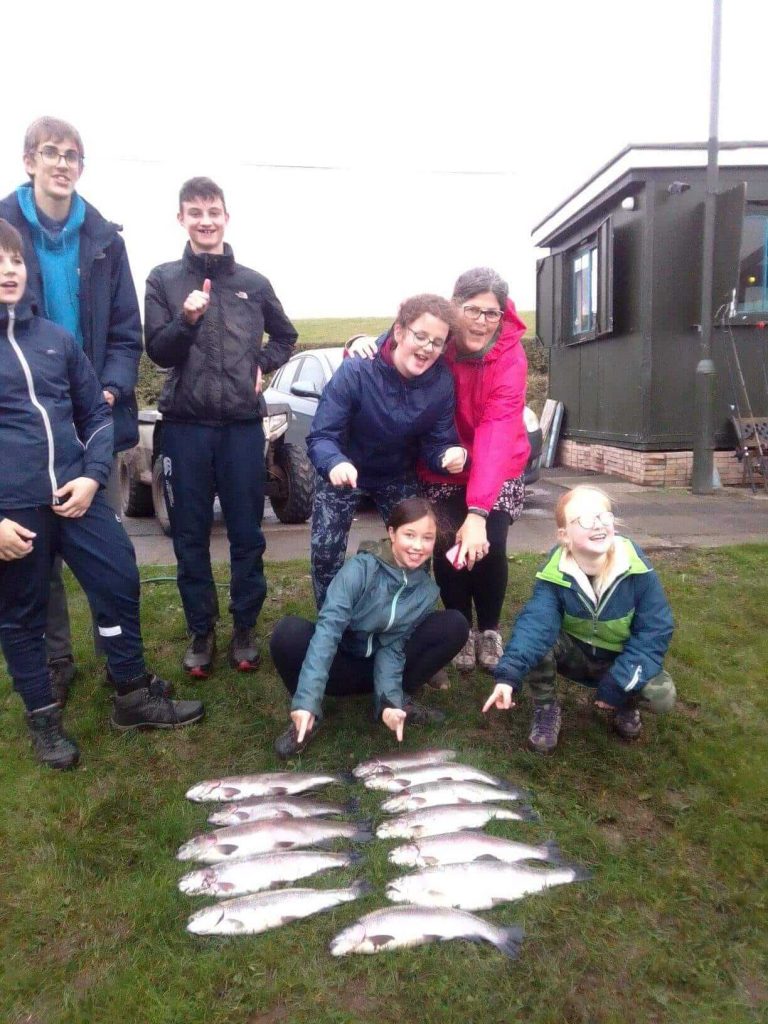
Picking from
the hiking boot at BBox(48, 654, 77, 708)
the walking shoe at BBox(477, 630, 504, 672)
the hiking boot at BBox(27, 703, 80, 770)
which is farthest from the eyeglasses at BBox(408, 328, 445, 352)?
the hiking boot at BBox(48, 654, 77, 708)

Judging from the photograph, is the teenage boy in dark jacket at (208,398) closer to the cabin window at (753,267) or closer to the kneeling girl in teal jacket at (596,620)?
the kneeling girl in teal jacket at (596,620)

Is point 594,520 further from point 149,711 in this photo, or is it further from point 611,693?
point 149,711

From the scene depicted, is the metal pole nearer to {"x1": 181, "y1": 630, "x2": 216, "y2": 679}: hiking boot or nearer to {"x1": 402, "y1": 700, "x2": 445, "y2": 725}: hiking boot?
{"x1": 402, "y1": 700, "x2": 445, "y2": 725}: hiking boot

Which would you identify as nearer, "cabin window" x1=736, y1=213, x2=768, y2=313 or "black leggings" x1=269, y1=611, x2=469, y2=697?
"black leggings" x1=269, y1=611, x2=469, y2=697

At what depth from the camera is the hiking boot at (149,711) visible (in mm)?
3430

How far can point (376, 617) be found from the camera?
10.9 feet

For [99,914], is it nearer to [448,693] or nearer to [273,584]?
[448,693]

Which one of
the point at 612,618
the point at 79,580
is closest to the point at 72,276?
the point at 79,580

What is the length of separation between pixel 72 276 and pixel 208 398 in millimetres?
780

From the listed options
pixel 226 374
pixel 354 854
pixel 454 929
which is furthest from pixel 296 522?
pixel 454 929

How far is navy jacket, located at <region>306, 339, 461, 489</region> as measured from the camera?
3.42 metres

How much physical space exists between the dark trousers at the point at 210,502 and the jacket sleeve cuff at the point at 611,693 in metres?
1.76

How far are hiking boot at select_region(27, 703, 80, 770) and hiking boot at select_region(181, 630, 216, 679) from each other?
82 cm

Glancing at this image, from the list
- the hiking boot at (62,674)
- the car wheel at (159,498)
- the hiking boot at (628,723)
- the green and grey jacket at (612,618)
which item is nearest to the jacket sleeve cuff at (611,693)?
the green and grey jacket at (612,618)
